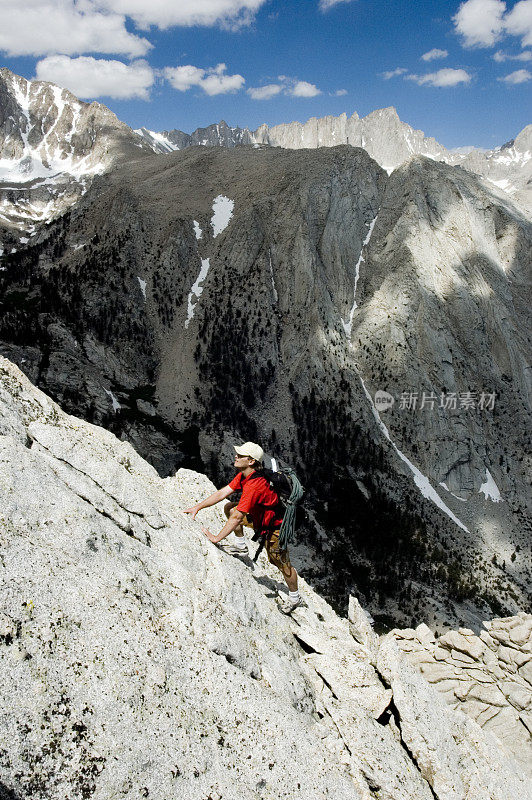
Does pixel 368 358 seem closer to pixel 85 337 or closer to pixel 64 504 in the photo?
pixel 85 337

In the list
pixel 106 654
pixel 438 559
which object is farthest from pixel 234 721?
pixel 438 559

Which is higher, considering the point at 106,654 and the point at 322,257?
the point at 322,257

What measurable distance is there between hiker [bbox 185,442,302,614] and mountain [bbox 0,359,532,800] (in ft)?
1.93

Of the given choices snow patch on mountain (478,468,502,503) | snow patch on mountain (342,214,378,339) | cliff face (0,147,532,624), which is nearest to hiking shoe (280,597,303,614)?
cliff face (0,147,532,624)

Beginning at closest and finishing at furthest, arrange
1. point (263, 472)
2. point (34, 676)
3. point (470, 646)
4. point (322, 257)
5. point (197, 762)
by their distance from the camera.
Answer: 1. point (34, 676)
2. point (197, 762)
3. point (263, 472)
4. point (470, 646)
5. point (322, 257)

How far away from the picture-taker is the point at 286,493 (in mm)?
9906

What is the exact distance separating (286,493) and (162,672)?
14.1ft

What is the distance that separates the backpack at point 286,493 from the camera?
9781mm

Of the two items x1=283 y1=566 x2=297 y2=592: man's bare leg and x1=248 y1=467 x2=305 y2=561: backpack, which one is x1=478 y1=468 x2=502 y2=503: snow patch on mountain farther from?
x1=248 y1=467 x2=305 y2=561: backpack

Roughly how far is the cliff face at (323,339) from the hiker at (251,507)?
5669 centimetres

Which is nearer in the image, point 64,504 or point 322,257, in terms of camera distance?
point 64,504

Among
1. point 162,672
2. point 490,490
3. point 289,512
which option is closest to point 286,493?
point 289,512

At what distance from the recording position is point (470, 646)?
19.2 metres

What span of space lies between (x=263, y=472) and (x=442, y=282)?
99487 millimetres
